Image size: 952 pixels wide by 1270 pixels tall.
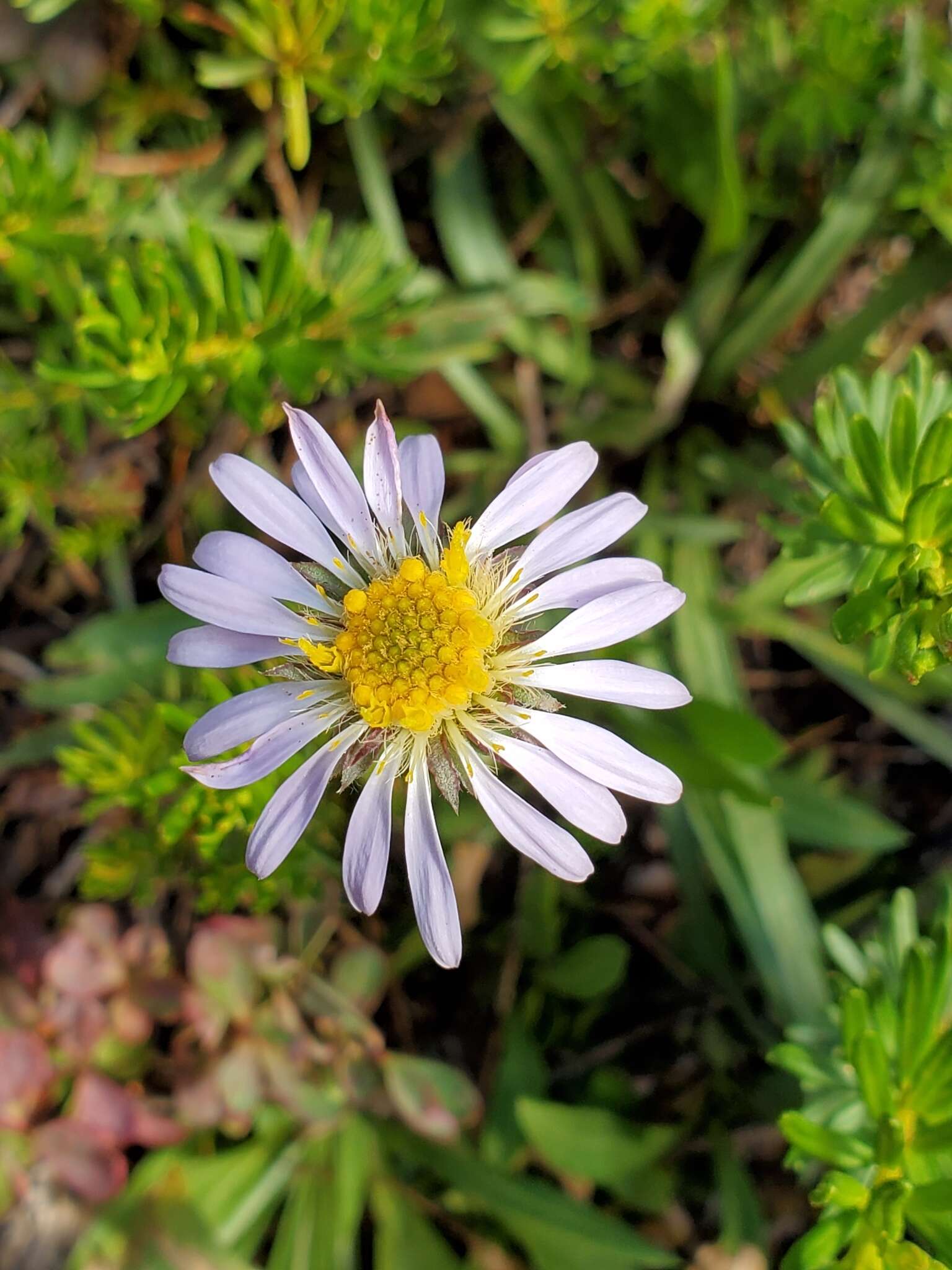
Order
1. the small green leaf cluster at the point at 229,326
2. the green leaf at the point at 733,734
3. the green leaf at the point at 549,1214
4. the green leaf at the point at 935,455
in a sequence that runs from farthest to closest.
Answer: the green leaf at the point at 549,1214
the green leaf at the point at 733,734
the small green leaf cluster at the point at 229,326
the green leaf at the point at 935,455

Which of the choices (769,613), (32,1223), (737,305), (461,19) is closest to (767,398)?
(737,305)

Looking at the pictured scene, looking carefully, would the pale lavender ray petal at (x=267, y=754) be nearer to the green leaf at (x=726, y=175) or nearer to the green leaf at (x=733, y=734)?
the green leaf at (x=733, y=734)

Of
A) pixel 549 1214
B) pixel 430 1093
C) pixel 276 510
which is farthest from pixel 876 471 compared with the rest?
pixel 549 1214

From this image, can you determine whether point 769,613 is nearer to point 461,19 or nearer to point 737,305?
point 737,305

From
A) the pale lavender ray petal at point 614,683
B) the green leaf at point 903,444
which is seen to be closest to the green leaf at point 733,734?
the pale lavender ray petal at point 614,683

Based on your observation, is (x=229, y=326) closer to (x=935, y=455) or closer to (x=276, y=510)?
(x=276, y=510)

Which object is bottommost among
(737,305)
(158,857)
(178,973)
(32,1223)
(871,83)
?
(32,1223)
